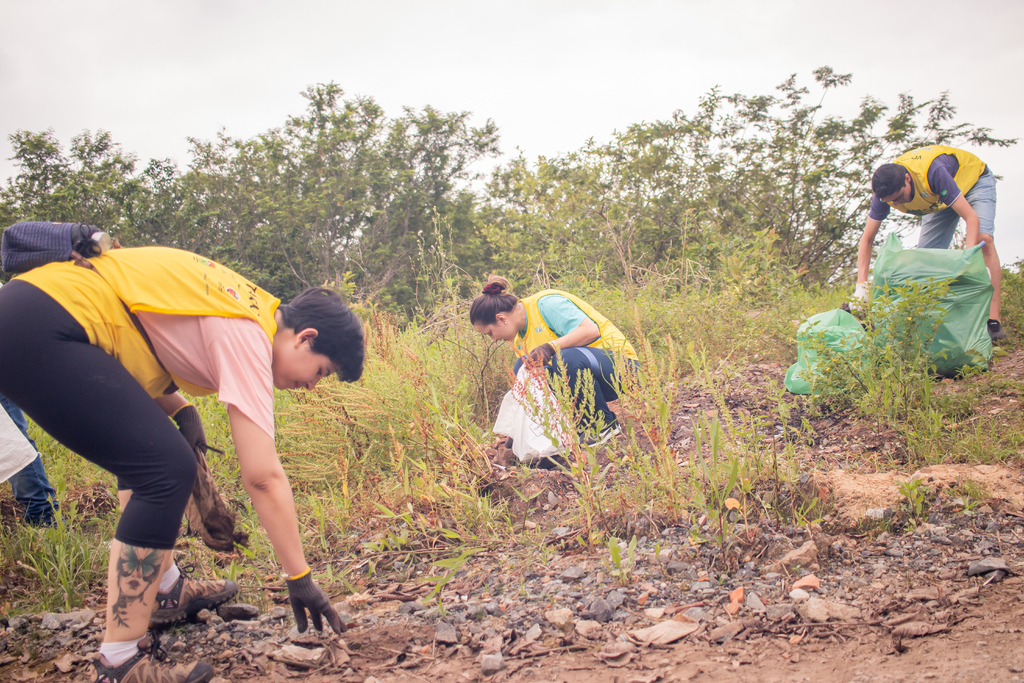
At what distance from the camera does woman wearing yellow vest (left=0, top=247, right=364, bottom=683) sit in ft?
4.78

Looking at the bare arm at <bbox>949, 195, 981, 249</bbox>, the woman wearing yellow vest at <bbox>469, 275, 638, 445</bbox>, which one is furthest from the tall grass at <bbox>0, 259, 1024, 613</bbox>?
the bare arm at <bbox>949, 195, 981, 249</bbox>

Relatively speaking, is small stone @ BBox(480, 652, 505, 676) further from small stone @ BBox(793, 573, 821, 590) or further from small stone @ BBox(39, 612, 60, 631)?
small stone @ BBox(39, 612, 60, 631)

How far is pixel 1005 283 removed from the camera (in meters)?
4.59

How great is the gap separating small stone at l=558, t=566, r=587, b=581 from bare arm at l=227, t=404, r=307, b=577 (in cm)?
90

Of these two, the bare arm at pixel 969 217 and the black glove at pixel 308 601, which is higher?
the bare arm at pixel 969 217

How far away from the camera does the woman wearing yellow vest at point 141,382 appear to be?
146 centimetres

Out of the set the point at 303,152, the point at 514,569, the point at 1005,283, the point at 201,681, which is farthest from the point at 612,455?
the point at 303,152

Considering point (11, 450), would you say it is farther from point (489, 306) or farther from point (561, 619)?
point (561, 619)

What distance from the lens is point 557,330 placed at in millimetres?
3664

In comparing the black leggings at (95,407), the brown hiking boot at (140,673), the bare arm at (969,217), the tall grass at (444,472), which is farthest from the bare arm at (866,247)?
the brown hiking boot at (140,673)

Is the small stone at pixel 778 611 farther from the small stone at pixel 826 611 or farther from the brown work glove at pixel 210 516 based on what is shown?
the brown work glove at pixel 210 516

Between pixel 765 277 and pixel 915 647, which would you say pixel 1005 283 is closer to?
pixel 765 277

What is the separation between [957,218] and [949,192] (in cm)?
42

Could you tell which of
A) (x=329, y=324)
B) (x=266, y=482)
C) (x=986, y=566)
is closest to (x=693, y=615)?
(x=986, y=566)
